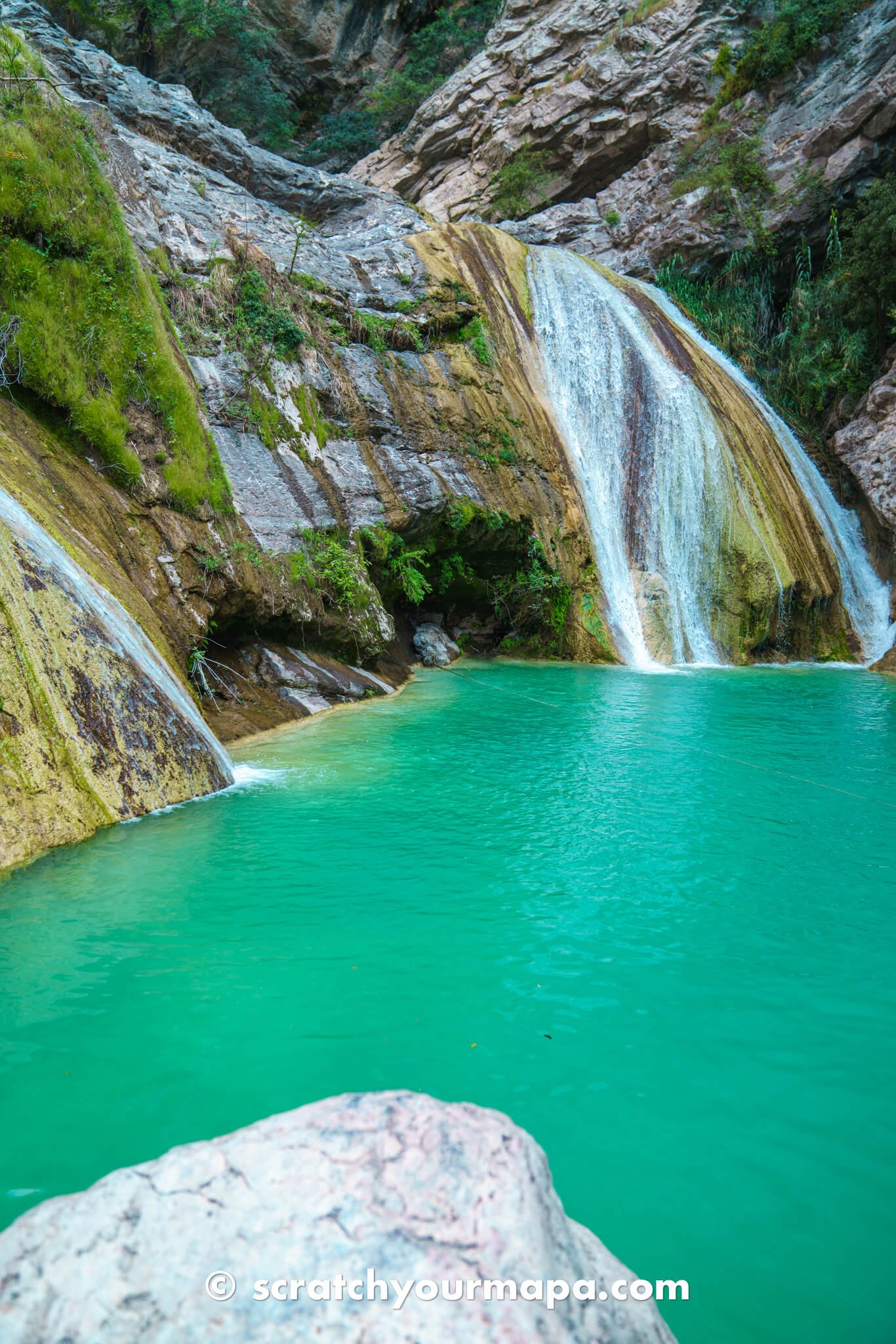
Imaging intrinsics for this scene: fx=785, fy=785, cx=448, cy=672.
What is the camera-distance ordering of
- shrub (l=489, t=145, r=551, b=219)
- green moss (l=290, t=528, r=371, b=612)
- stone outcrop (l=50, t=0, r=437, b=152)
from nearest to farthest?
green moss (l=290, t=528, r=371, b=612)
shrub (l=489, t=145, r=551, b=219)
stone outcrop (l=50, t=0, r=437, b=152)

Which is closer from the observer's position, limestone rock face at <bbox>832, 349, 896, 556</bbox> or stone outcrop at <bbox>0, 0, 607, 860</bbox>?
stone outcrop at <bbox>0, 0, 607, 860</bbox>

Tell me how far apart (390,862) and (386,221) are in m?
15.1

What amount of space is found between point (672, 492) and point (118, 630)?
11.6 metres

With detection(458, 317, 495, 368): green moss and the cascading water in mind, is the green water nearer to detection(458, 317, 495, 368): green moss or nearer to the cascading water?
detection(458, 317, 495, 368): green moss

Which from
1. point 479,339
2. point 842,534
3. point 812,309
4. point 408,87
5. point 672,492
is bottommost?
point 842,534

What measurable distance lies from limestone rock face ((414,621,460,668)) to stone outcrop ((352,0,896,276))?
39.5ft

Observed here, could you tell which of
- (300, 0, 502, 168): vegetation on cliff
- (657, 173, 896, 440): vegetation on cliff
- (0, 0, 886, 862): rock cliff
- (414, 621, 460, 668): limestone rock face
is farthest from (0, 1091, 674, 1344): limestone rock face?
(300, 0, 502, 168): vegetation on cliff

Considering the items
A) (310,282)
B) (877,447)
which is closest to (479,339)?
(310,282)

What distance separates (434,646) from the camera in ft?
43.4

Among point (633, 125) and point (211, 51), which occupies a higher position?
point (211, 51)

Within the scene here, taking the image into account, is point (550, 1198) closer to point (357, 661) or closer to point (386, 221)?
point (357, 661)

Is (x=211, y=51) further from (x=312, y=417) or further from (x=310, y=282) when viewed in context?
(x=312, y=417)

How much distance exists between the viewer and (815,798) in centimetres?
577

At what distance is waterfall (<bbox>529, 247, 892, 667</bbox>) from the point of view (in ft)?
46.4
